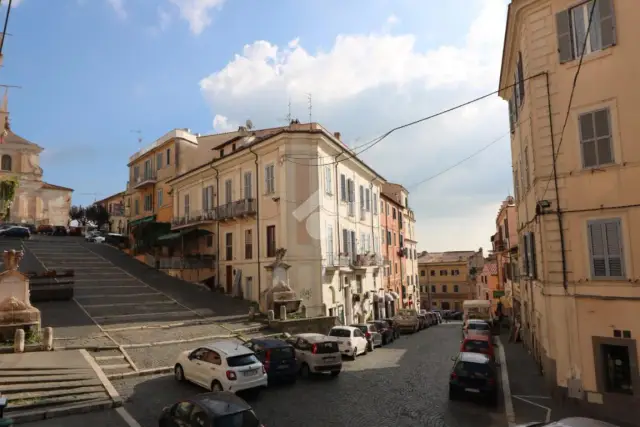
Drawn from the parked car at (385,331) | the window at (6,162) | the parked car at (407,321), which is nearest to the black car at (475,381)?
the parked car at (385,331)

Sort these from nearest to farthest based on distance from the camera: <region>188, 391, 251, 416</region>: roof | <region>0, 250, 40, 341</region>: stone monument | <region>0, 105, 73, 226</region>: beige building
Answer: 1. <region>188, 391, 251, 416</region>: roof
2. <region>0, 250, 40, 341</region>: stone monument
3. <region>0, 105, 73, 226</region>: beige building

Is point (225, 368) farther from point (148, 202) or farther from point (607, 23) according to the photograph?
point (148, 202)

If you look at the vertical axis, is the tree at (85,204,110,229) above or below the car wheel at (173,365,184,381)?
above

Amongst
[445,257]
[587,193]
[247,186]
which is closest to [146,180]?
[247,186]

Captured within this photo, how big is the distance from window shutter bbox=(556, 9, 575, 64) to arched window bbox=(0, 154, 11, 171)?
69.9m

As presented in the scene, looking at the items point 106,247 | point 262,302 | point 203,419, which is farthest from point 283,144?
point 106,247

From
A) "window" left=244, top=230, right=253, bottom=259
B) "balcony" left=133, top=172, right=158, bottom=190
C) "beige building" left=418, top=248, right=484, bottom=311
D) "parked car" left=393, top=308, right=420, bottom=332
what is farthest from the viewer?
"beige building" left=418, top=248, right=484, bottom=311

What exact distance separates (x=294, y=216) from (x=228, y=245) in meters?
7.46

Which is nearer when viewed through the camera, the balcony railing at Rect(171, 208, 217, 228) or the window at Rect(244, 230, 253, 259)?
the window at Rect(244, 230, 253, 259)

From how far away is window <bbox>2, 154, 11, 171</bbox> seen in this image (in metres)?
61.8

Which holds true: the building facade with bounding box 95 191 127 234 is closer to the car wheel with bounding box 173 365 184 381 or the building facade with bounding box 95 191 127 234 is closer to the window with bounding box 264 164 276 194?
the window with bounding box 264 164 276 194

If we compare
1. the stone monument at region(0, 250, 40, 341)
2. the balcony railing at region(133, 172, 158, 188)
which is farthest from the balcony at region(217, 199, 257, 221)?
the balcony railing at region(133, 172, 158, 188)

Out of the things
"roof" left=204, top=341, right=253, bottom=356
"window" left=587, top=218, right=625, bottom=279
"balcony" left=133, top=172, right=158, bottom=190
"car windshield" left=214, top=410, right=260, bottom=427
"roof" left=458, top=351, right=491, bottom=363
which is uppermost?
"balcony" left=133, top=172, right=158, bottom=190

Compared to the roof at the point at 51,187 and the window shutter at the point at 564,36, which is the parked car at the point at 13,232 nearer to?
the roof at the point at 51,187
